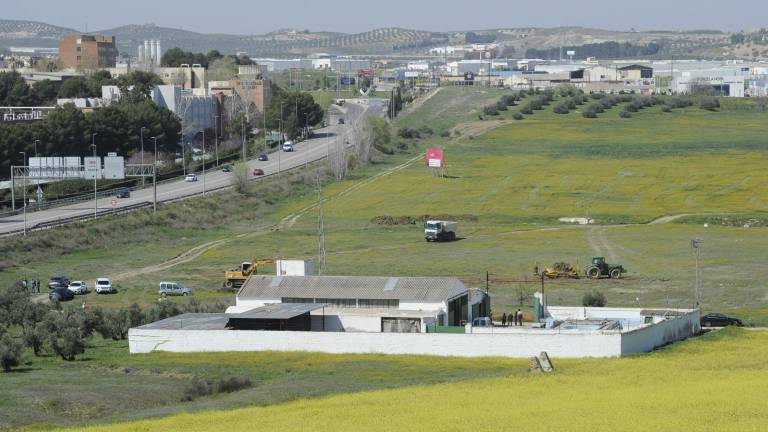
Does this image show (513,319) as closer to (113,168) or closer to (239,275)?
(239,275)

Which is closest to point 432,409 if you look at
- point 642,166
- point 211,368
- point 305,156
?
point 211,368

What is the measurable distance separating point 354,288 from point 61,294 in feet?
66.0

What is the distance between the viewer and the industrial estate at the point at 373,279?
142 feet

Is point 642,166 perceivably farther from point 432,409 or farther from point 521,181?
point 432,409

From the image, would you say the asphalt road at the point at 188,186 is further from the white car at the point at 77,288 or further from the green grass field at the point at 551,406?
the green grass field at the point at 551,406

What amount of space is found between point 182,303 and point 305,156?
→ 89819 millimetres

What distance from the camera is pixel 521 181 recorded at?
130 metres

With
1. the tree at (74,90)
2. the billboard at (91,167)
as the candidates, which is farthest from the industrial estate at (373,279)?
the tree at (74,90)

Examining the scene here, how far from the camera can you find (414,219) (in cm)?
10681

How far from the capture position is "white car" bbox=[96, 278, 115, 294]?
76.7 meters

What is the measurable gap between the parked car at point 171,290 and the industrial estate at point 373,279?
0.62ft

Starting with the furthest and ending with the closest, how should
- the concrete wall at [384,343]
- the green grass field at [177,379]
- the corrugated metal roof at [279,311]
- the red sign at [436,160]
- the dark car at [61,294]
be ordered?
the red sign at [436,160] < the dark car at [61,294] < the corrugated metal roof at [279,311] < the concrete wall at [384,343] < the green grass field at [177,379]

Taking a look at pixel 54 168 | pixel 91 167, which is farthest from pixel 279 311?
pixel 54 168

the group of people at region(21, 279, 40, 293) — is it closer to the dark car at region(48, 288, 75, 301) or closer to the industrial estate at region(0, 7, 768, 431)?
the industrial estate at region(0, 7, 768, 431)
